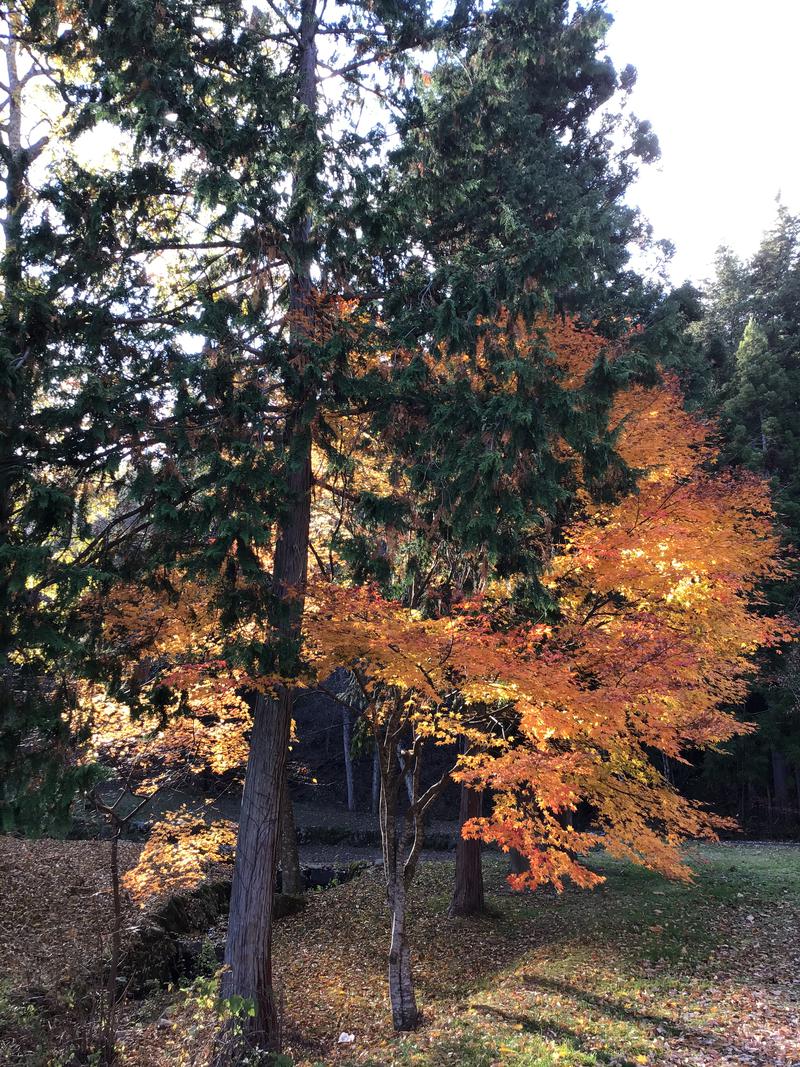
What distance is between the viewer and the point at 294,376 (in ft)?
24.1

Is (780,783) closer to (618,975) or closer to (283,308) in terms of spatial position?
(618,975)

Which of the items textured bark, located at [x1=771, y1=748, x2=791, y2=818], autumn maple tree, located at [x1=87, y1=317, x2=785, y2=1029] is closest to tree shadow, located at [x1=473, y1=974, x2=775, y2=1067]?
autumn maple tree, located at [x1=87, y1=317, x2=785, y2=1029]

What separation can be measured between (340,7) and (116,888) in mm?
11557

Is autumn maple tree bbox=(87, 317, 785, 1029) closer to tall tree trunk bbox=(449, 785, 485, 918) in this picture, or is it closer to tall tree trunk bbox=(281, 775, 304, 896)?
tall tree trunk bbox=(449, 785, 485, 918)

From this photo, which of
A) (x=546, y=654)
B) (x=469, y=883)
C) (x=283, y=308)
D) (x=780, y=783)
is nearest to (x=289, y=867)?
(x=469, y=883)

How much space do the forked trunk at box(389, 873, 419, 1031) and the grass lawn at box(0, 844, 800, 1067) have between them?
0.20 m

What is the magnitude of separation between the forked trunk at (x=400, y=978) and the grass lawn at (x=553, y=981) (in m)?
0.20

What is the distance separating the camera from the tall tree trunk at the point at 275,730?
7168 mm

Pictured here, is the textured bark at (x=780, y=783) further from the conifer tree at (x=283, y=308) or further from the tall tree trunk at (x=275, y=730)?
the tall tree trunk at (x=275, y=730)

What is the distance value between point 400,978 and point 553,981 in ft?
6.56

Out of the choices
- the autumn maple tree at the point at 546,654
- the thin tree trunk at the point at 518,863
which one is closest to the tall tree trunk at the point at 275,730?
the autumn maple tree at the point at 546,654

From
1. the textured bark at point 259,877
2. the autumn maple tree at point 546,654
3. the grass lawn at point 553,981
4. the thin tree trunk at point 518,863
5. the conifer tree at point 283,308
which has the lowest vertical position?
the grass lawn at point 553,981

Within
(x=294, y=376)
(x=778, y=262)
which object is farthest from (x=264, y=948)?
(x=778, y=262)

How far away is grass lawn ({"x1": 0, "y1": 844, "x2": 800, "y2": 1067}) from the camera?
6109 millimetres
